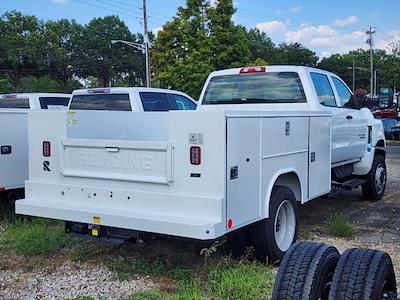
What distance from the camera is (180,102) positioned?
10938mm

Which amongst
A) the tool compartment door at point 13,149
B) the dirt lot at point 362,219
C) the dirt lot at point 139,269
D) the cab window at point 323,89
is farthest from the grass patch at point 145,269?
the cab window at point 323,89

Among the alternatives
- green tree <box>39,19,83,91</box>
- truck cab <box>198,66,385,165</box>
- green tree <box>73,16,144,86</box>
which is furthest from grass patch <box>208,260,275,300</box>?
green tree <box>73,16,144,86</box>

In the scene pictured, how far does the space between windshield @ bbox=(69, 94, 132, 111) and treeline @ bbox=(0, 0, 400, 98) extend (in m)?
24.7

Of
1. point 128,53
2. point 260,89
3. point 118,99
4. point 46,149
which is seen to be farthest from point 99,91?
point 128,53

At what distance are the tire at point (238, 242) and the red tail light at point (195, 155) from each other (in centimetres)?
104

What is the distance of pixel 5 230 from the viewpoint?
22.0 feet

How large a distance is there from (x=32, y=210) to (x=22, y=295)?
0.88 metres

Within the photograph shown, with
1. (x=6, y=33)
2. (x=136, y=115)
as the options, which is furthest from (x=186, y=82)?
(x=136, y=115)

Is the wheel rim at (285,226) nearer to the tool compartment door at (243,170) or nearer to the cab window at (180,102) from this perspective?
the tool compartment door at (243,170)

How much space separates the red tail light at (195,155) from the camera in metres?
4.30

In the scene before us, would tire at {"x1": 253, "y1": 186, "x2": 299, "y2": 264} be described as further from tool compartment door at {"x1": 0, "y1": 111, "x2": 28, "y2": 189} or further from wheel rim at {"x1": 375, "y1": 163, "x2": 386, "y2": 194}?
wheel rim at {"x1": 375, "y1": 163, "x2": 386, "y2": 194}

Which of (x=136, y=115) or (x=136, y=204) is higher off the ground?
(x=136, y=115)

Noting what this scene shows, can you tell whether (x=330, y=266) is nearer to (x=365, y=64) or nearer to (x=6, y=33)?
(x=6, y=33)

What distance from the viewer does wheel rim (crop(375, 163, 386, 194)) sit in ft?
29.6
